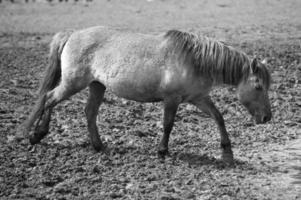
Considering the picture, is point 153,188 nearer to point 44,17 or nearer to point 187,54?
point 187,54

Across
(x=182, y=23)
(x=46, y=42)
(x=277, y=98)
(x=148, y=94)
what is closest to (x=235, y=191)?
(x=148, y=94)

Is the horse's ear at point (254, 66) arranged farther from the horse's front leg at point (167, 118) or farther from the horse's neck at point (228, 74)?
→ the horse's front leg at point (167, 118)

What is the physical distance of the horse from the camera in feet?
20.7

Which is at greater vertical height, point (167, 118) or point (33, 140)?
point (167, 118)

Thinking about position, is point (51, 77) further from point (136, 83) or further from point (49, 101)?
point (136, 83)

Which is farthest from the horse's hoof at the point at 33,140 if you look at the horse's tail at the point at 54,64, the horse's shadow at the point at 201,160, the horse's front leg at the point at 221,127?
the horse's front leg at the point at 221,127

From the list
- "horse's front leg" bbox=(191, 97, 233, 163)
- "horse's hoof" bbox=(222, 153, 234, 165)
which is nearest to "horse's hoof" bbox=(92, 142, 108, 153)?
"horse's front leg" bbox=(191, 97, 233, 163)

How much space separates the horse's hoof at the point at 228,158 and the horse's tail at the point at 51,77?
7.68 feet

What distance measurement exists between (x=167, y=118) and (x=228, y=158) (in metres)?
0.85

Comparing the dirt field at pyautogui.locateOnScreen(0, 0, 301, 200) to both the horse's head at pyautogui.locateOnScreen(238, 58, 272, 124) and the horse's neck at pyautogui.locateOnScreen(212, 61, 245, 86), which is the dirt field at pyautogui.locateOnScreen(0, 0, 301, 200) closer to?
the horse's head at pyautogui.locateOnScreen(238, 58, 272, 124)

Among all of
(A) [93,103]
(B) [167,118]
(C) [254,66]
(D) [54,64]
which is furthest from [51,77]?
(C) [254,66]

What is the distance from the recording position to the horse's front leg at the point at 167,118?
6387 millimetres

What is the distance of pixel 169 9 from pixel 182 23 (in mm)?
2230

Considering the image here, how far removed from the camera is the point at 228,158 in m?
6.46
